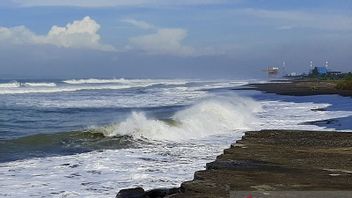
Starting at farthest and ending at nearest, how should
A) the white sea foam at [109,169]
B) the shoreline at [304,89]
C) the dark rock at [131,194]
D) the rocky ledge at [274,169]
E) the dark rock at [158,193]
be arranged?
the shoreline at [304,89] < the white sea foam at [109,169] < the dark rock at [158,193] < the dark rock at [131,194] < the rocky ledge at [274,169]

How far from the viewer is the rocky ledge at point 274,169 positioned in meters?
7.13

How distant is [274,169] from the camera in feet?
28.0

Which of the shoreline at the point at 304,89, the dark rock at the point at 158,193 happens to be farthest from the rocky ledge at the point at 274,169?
the shoreline at the point at 304,89

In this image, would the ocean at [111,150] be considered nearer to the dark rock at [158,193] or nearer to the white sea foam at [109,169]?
the white sea foam at [109,169]

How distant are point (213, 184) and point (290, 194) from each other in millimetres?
1008

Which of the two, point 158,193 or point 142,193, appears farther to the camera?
point 158,193

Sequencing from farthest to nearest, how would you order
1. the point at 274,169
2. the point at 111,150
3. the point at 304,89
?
the point at 304,89, the point at 111,150, the point at 274,169

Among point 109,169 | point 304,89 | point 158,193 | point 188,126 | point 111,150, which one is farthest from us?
point 304,89

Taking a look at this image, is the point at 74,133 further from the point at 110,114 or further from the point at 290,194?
the point at 290,194

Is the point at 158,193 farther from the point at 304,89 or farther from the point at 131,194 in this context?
the point at 304,89

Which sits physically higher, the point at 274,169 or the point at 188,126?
the point at 274,169

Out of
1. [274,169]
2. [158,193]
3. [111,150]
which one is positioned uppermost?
[274,169]

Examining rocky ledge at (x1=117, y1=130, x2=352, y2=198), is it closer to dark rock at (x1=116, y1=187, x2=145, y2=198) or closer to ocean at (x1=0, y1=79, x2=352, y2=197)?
dark rock at (x1=116, y1=187, x2=145, y2=198)

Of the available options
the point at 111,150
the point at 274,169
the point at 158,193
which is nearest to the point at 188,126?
the point at 111,150
